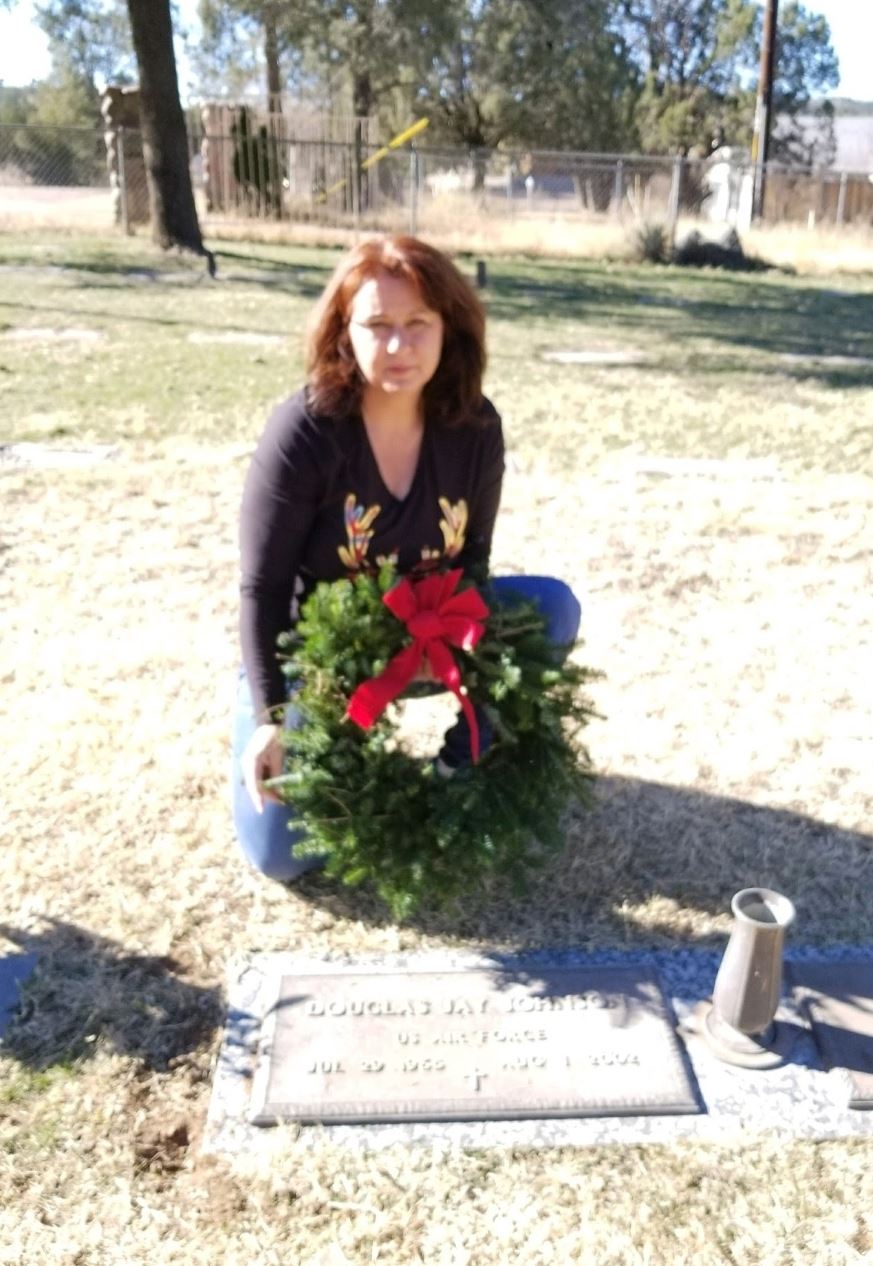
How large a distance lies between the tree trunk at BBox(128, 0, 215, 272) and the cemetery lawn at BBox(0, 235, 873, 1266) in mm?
7686

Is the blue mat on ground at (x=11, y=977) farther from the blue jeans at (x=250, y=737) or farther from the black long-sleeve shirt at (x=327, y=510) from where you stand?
the black long-sleeve shirt at (x=327, y=510)

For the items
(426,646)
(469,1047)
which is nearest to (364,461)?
(426,646)

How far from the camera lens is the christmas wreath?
2.23m

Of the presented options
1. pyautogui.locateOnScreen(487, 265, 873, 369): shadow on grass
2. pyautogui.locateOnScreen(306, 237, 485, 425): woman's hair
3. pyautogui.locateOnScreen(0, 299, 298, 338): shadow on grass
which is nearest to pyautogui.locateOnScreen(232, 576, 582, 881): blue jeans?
pyautogui.locateOnScreen(306, 237, 485, 425): woman's hair

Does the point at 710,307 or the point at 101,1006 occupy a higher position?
the point at 710,307

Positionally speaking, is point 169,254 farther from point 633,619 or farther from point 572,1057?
point 572,1057

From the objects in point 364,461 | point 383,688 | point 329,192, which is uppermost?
point 329,192

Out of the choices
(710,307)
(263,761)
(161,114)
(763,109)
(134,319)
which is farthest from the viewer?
(763,109)

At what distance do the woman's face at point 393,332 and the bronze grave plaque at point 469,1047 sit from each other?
3.86ft

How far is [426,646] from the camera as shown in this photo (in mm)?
2238

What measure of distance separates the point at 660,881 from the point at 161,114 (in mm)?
13627

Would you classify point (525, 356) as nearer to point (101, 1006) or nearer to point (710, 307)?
point (710, 307)

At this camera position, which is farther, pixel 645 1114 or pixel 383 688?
pixel 383 688

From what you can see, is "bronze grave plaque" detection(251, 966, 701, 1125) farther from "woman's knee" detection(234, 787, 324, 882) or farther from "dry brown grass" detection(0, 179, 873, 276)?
"dry brown grass" detection(0, 179, 873, 276)
